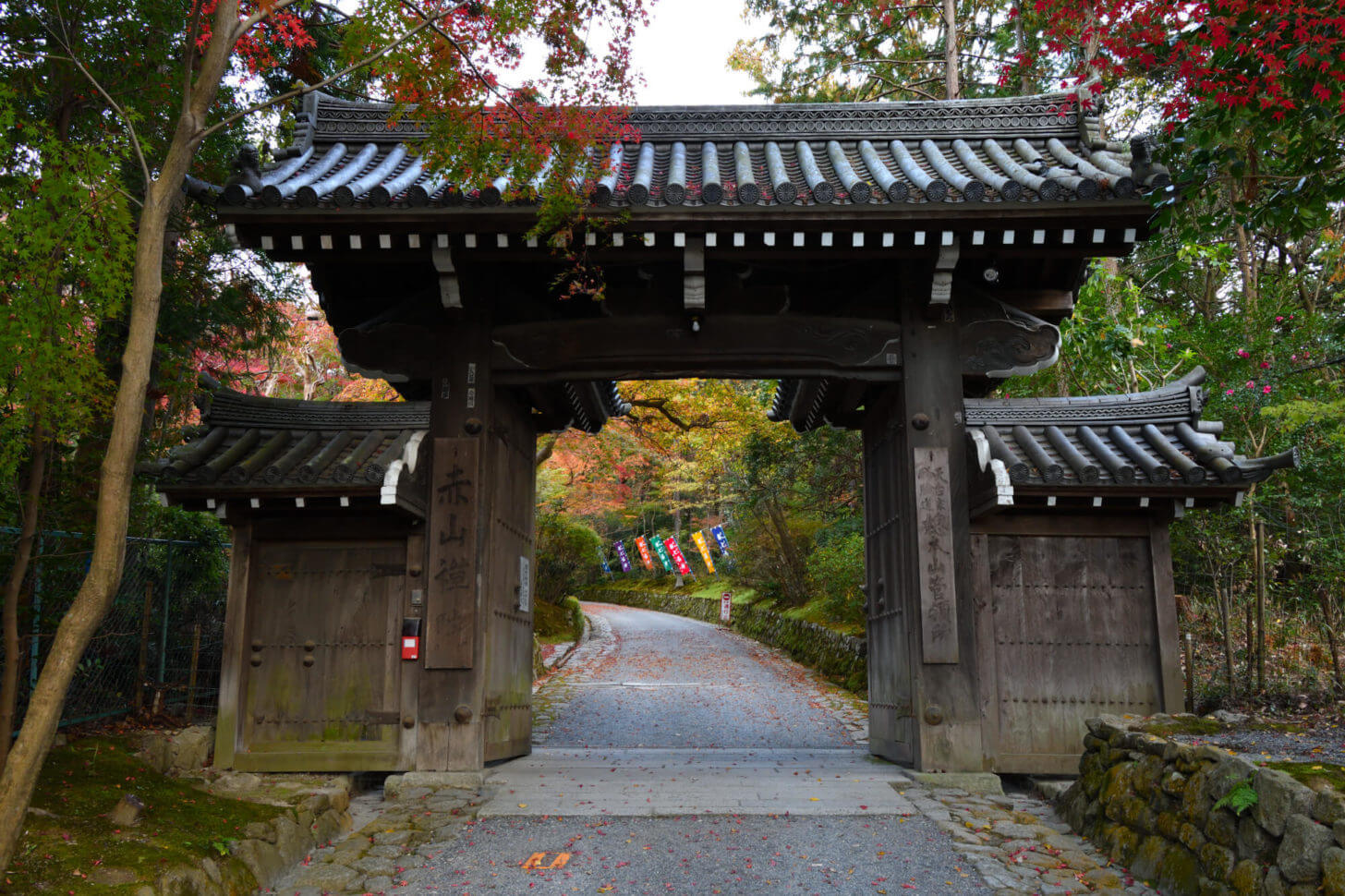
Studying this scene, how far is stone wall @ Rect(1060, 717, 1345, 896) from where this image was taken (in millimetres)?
3461

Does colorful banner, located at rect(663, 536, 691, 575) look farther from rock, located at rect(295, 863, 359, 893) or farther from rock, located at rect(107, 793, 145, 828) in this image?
rock, located at rect(107, 793, 145, 828)

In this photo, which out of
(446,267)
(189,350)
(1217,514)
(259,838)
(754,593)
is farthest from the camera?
(754,593)

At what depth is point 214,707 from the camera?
915 cm

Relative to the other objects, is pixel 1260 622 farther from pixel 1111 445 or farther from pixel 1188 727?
pixel 1188 727

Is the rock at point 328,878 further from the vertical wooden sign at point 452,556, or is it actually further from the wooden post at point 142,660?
the wooden post at point 142,660

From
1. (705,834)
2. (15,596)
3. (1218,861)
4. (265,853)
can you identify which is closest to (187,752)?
(265,853)

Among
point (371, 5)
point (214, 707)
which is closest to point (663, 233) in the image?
point (371, 5)

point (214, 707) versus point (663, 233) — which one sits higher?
point (663, 233)

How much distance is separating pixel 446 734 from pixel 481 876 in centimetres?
211

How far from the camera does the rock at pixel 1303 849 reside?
3.40 metres

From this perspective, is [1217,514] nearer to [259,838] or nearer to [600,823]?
[600,823]

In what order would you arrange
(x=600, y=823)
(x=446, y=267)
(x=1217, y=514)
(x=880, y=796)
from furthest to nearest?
1. (x=1217, y=514)
2. (x=446, y=267)
3. (x=880, y=796)
4. (x=600, y=823)

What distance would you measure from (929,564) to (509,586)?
3699 millimetres

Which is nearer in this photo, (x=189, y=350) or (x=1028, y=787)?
(x=1028, y=787)
